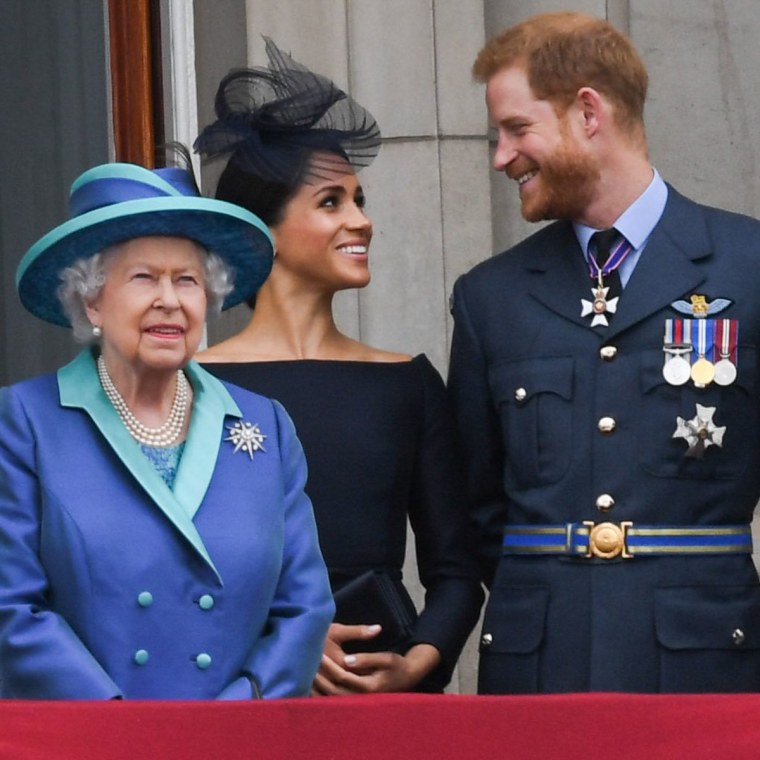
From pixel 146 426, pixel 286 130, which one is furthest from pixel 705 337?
pixel 146 426

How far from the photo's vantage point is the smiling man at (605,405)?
4.43 metres

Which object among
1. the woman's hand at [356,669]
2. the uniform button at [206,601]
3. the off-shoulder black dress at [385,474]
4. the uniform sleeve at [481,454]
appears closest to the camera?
the uniform button at [206,601]

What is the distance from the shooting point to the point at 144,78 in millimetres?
6469

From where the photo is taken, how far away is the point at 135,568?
3.72 m

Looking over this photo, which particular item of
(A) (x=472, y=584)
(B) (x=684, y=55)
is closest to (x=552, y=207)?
(A) (x=472, y=584)

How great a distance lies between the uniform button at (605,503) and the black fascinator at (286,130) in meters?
0.88

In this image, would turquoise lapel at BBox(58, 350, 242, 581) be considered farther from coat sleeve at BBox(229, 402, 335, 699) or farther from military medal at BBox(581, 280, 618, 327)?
military medal at BBox(581, 280, 618, 327)

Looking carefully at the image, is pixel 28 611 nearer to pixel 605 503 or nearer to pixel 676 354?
pixel 605 503

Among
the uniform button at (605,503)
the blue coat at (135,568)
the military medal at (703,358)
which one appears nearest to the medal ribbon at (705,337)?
the military medal at (703,358)

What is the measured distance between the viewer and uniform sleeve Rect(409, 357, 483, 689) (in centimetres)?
456

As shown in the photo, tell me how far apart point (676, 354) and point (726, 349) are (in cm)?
10

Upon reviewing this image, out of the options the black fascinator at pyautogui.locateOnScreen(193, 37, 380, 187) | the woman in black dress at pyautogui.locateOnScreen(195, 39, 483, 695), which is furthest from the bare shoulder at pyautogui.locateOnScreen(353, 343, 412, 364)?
the black fascinator at pyautogui.locateOnScreen(193, 37, 380, 187)

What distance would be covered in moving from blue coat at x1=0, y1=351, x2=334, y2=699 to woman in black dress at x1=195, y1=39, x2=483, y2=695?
657mm

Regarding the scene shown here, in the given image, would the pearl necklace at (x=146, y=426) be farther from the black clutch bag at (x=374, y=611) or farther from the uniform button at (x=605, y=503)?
the uniform button at (x=605, y=503)
